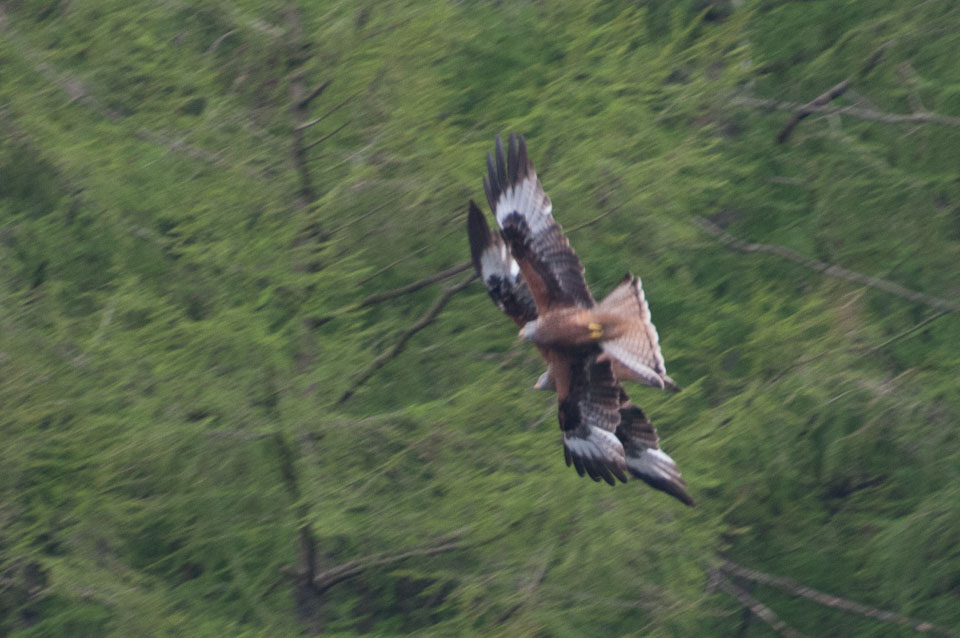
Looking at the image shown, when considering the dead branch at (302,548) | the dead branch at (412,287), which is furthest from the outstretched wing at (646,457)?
the dead branch at (302,548)

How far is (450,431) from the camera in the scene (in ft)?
21.8

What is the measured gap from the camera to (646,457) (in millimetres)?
7047

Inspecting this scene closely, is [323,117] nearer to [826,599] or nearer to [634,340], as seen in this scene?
[634,340]

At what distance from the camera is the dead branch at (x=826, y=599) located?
825cm

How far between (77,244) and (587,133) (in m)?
2.49

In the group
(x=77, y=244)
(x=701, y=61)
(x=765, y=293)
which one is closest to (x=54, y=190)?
(x=77, y=244)

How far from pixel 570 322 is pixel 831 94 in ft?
10.5

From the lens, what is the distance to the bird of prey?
6387mm

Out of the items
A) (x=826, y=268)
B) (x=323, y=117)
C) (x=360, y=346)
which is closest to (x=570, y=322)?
(x=360, y=346)

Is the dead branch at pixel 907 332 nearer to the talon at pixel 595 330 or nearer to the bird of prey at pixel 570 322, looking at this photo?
the bird of prey at pixel 570 322

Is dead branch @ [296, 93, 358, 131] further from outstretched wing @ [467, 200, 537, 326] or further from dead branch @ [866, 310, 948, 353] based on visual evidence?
dead branch @ [866, 310, 948, 353]

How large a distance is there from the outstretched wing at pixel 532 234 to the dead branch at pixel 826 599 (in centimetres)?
250

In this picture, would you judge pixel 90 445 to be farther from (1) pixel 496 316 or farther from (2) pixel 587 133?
(2) pixel 587 133

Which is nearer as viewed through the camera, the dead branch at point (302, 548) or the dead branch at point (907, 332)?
the dead branch at point (302, 548)
